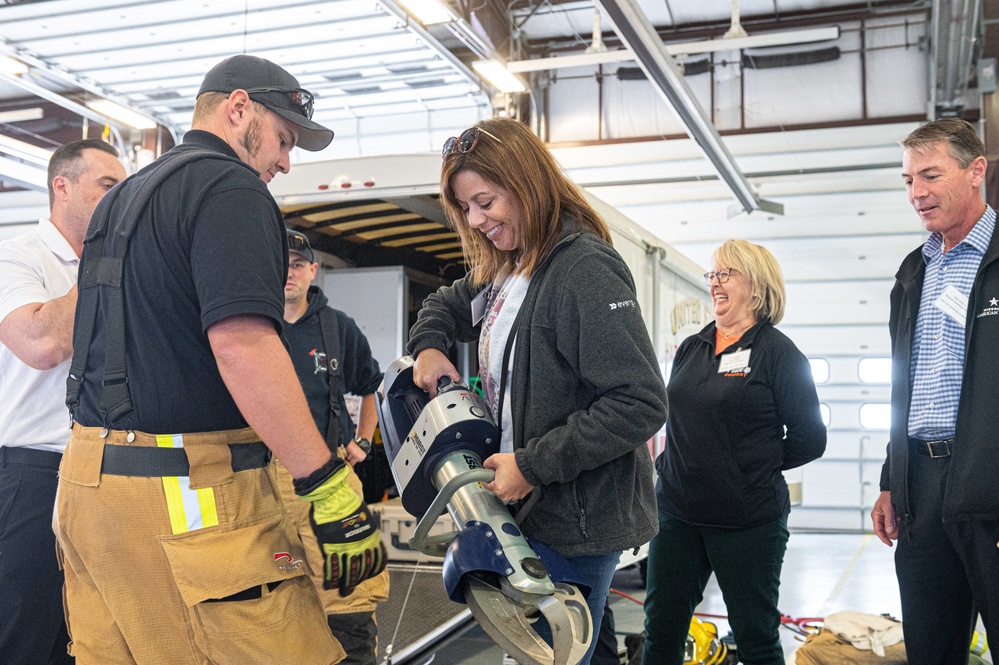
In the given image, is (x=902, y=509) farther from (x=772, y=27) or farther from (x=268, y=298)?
Result: (x=772, y=27)

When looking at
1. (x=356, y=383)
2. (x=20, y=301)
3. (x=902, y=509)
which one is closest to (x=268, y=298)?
(x=20, y=301)

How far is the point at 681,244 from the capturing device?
12.7 m

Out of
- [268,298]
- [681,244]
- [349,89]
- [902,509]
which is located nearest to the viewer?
[268,298]

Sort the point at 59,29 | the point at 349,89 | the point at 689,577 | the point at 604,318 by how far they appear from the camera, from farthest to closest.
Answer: the point at 349,89, the point at 59,29, the point at 689,577, the point at 604,318

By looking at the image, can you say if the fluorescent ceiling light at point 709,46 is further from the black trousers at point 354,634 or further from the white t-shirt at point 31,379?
the white t-shirt at point 31,379

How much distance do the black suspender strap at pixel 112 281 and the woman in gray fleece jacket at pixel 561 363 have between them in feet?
2.03

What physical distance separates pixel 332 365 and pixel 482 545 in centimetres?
244

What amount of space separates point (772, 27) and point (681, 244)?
315 cm

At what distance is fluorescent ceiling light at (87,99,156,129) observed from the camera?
10234mm

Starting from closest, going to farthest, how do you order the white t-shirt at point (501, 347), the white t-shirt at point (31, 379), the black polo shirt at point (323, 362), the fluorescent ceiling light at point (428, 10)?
1. the white t-shirt at point (501, 347)
2. the white t-shirt at point (31, 379)
3. the black polo shirt at point (323, 362)
4. the fluorescent ceiling light at point (428, 10)

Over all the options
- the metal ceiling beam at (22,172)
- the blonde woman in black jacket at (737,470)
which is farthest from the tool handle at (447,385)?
the metal ceiling beam at (22,172)

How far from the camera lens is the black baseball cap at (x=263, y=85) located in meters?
2.14

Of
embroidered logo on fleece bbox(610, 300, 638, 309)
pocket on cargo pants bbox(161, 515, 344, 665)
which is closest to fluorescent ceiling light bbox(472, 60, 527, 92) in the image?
embroidered logo on fleece bbox(610, 300, 638, 309)

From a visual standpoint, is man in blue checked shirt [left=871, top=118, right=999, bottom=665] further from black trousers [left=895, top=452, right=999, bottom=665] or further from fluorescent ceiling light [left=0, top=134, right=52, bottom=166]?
fluorescent ceiling light [left=0, top=134, right=52, bottom=166]
